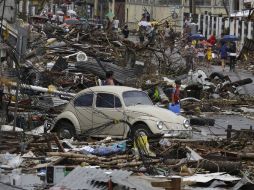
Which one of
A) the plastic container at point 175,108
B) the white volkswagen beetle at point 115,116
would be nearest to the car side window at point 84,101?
the white volkswagen beetle at point 115,116

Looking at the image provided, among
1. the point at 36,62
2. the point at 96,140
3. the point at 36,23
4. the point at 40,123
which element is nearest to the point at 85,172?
the point at 96,140

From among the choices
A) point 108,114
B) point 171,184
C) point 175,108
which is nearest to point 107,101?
point 108,114

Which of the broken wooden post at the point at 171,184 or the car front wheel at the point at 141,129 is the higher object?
the broken wooden post at the point at 171,184

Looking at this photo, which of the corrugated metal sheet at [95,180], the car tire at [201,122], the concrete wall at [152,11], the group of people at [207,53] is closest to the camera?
the corrugated metal sheet at [95,180]

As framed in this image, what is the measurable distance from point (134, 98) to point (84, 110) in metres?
1.37

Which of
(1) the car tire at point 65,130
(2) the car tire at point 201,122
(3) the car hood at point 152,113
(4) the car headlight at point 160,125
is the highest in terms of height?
(3) the car hood at point 152,113

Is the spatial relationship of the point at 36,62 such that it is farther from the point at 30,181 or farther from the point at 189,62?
the point at 30,181

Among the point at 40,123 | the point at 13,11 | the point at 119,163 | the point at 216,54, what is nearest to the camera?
the point at 119,163

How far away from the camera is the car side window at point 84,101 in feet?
70.1

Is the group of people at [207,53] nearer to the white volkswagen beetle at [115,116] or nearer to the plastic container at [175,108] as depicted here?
the plastic container at [175,108]

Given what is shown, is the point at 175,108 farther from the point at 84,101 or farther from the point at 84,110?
the point at 84,110

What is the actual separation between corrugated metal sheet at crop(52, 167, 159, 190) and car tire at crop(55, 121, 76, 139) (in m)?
6.58

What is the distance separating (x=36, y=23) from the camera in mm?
60062

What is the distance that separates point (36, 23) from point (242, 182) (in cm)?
4756
